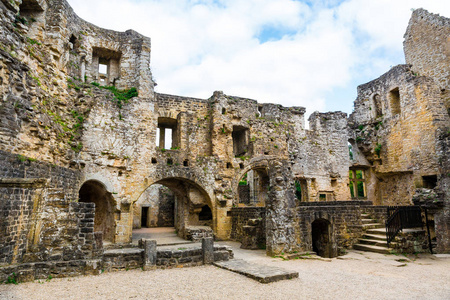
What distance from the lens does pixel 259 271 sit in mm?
7109

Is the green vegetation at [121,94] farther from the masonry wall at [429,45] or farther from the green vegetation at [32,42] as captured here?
the masonry wall at [429,45]

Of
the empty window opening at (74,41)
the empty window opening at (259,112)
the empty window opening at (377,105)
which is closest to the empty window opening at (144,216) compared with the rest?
the empty window opening at (259,112)

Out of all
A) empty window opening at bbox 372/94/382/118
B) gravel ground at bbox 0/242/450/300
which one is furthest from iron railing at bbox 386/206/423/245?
empty window opening at bbox 372/94/382/118

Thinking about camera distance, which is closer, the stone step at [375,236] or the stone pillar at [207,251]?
the stone pillar at [207,251]

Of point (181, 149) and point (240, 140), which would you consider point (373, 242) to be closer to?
point (240, 140)

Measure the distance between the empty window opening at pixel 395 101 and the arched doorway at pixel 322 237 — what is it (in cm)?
1094

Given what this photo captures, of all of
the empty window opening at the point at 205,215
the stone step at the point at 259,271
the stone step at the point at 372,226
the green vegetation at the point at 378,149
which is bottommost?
the stone step at the point at 259,271

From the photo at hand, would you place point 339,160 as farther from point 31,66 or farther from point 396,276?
point 31,66

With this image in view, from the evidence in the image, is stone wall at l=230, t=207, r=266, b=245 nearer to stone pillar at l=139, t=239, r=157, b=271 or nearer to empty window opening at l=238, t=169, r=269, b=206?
empty window opening at l=238, t=169, r=269, b=206

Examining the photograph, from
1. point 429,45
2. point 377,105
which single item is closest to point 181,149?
point 377,105

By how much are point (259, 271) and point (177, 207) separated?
12.1m

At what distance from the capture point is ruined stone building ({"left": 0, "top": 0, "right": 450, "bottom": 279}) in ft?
24.8

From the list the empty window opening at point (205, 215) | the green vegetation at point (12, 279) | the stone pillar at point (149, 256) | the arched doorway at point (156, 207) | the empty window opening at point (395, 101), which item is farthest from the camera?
the arched doorway at point (156, 207)

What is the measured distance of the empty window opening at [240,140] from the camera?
17.5m
